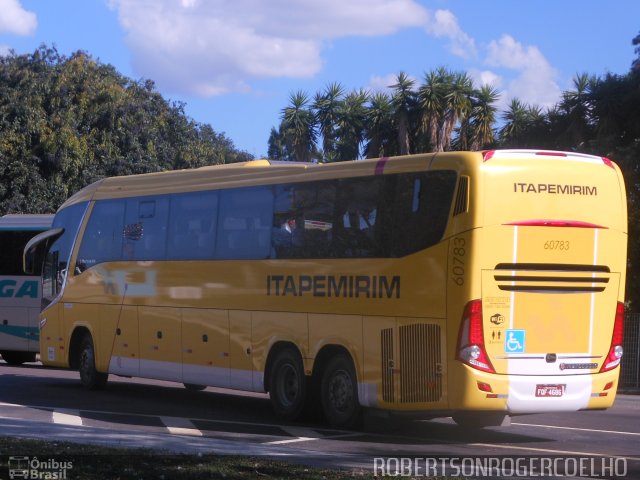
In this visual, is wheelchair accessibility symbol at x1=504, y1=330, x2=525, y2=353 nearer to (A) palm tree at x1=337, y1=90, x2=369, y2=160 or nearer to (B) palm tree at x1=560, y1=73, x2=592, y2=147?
(B) palm tree at x1=560, y1=73, x2=592, y2=147

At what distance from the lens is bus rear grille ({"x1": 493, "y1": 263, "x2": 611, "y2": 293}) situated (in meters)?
12.0

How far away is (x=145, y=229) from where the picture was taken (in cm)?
1738

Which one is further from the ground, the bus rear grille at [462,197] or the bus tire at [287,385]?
the bus rear grille at [462,197]

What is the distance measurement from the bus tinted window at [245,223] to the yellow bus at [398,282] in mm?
23

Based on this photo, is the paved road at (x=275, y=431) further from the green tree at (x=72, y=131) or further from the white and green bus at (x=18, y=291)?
the green tree at (x=72, y=131)

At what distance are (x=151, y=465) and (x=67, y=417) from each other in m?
5.83

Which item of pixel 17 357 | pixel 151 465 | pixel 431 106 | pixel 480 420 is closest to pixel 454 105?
pixel 431 106

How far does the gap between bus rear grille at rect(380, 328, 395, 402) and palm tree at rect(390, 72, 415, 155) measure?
2714 cm

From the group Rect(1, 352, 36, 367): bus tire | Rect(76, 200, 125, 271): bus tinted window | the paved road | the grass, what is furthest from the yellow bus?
Rect(1, 352, 36, 367): bus tire

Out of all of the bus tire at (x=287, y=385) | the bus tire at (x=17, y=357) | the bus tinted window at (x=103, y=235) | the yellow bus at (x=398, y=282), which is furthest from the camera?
the bus tire at (x=17, y=357)

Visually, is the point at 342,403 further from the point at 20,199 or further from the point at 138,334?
the point at 20,199

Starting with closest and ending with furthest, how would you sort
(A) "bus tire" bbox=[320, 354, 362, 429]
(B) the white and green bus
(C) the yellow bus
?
(C) the yellow bus < (A) "bus tire" bbox=[320, 354, 362, 429] < (B) the white and green bus

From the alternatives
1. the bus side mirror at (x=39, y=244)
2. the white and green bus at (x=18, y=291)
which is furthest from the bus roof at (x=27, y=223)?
the bus side mirror at (x=39, y=244)

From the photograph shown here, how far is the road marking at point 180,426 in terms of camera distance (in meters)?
13.2
